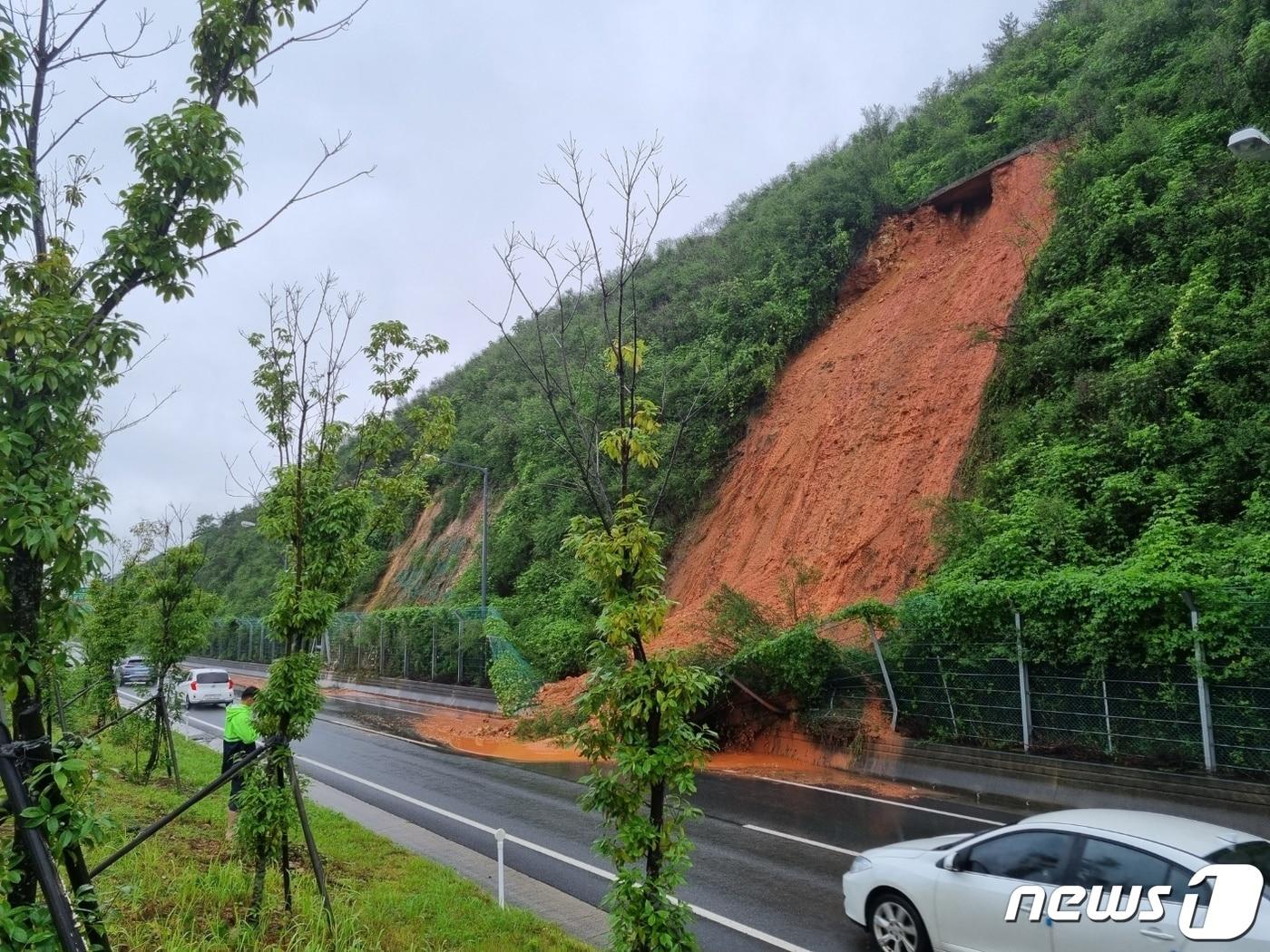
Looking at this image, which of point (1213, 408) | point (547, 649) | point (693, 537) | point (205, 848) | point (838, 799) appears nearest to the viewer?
point (205, 848)

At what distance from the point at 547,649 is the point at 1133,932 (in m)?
20.5

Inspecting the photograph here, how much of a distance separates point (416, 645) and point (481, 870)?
25.9 m

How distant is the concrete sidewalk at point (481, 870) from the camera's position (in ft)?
23.5

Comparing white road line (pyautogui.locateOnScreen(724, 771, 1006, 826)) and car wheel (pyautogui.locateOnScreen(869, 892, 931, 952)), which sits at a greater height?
car wheel (pyautogui.locateOnScreen(869, 892, 931, 952))

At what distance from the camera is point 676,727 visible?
184 inches

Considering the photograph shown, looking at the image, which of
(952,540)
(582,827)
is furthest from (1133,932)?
(952,540)

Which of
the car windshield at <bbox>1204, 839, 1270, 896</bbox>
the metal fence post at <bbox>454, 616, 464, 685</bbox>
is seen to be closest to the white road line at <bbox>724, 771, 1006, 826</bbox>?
the car windshield at <bbox>1204, 839, 1270, 896</bbox>

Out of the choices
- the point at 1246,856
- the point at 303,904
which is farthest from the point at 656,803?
the point at 1246,856

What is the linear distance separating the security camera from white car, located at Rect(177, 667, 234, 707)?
28.2 metres

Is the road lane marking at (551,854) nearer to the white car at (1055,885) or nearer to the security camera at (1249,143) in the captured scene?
the white car at (1055,885)

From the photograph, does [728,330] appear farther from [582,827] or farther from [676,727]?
[676,727]

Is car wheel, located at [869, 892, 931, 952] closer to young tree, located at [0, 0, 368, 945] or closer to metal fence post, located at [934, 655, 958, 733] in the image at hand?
young tree, located at [0, 0, 368, 945]

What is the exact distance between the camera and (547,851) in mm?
9742

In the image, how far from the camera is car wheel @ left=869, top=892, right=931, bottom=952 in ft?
20.6
